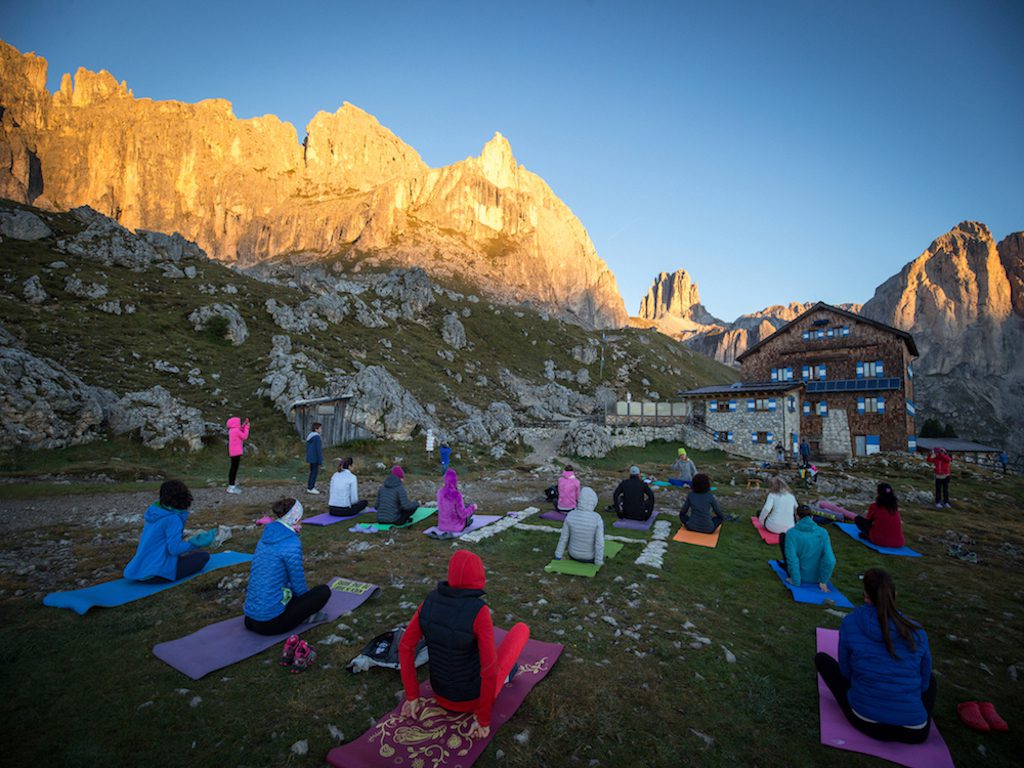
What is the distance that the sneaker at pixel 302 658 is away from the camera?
646cm

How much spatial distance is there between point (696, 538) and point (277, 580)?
1193cm

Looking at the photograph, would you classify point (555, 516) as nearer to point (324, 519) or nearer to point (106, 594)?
point (324, 519)

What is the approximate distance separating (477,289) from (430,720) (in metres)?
180

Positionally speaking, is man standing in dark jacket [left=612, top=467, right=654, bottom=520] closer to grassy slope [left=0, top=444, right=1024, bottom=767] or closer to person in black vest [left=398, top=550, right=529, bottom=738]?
grassy slope [left=0, top=444, right=1024, bottom=767]

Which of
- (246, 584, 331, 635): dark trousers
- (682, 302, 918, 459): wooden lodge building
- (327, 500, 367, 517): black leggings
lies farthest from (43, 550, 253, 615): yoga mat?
(682, 302, 918, 459): wooden lodge building

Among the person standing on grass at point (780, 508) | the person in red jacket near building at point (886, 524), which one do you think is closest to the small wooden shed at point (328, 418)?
the person standing on grass at point (780, 508)

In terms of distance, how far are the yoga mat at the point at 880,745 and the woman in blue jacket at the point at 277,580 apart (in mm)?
7836

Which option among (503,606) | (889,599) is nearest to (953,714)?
(889,599)

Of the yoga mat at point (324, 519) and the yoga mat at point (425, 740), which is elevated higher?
the yoga mat at point (425, 740)

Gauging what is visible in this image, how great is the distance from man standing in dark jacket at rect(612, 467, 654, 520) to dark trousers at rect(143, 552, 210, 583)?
41.9 ft

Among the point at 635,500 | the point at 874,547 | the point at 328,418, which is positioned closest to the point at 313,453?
the point at 328,418

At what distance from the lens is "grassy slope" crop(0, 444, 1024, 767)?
5043 millimetres

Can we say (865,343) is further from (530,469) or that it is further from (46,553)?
(46,553)

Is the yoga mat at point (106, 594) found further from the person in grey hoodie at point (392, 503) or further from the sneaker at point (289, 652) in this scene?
the person in grey hoodie at point (392, 503)
